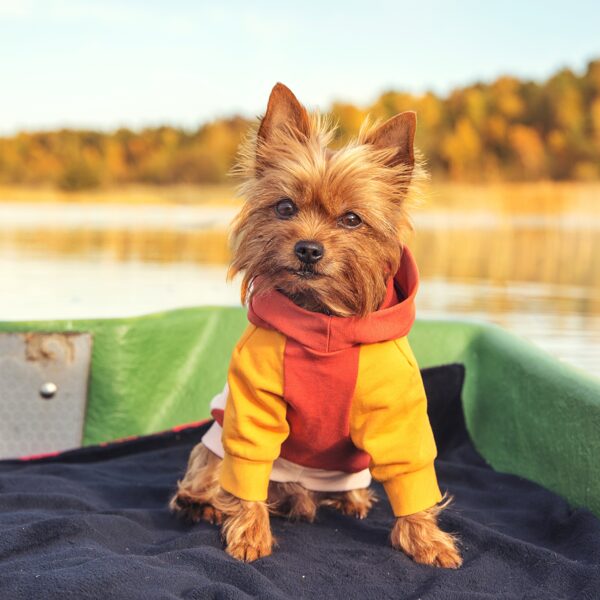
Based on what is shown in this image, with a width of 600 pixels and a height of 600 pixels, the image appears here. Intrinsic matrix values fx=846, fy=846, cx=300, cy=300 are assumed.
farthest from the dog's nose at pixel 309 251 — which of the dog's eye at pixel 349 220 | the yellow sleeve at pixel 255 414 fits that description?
the yellow sleeve at pixel 255 414

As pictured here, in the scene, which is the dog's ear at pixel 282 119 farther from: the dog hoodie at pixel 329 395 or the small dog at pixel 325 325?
the dog hoodie at pixel 329 395

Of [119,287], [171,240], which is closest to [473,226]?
[171,240]

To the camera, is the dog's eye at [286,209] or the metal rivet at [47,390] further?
the metal rivet at [47,390]

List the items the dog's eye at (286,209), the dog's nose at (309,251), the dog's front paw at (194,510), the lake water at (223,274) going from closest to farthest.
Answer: the dog's nose at (309,251) < the dog's eye at (286,209) < the dog's front paw at (194,510) < the lake water at (223,274)

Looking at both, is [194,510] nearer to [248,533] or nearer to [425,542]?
[248,533]

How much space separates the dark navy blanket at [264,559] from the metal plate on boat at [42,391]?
1.09 ft

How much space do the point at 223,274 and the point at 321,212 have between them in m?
8.69

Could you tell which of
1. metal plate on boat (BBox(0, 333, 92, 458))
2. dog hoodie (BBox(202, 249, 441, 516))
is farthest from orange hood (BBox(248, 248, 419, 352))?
metal plate on boat (BBox(0, 333, 92, 458))

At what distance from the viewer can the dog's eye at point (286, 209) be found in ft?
7.95

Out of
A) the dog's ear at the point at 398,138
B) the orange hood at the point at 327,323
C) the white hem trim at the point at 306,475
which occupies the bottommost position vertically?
the white hem trim at the point at 306,475

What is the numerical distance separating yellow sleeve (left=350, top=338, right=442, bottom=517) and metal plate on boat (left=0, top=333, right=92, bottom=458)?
168 centimetres

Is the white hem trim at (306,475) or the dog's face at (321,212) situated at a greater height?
the dog's face at (321,212)

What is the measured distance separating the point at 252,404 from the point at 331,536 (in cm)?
57

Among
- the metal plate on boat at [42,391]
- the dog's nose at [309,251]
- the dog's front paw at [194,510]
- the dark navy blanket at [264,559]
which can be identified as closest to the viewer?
the dark navy blanket at [264,559]
